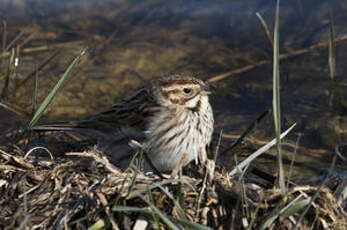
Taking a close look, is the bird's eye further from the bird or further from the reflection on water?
the reflection on water

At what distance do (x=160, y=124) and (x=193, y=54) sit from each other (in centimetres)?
308

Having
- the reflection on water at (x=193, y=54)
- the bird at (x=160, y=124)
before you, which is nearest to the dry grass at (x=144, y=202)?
the bird at (x=160, y=124)

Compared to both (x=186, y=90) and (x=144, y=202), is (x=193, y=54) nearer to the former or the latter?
(x=186, y=90)

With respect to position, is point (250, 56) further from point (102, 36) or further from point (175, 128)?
point (175, 128)

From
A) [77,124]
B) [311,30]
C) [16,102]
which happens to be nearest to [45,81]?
[16,102]

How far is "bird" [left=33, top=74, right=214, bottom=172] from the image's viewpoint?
4441 millimetres

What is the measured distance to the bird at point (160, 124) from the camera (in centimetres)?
444

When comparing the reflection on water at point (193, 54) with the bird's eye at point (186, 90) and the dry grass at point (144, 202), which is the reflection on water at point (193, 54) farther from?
the dry grass at point (144, 202)

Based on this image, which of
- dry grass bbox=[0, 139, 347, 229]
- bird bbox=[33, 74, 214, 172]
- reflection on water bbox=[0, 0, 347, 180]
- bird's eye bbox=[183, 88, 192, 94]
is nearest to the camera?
dry grass bbox=[0, 139, 347, 229]

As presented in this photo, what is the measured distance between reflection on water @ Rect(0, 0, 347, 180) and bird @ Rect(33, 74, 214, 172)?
0.58m

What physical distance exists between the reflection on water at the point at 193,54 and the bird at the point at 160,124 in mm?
583

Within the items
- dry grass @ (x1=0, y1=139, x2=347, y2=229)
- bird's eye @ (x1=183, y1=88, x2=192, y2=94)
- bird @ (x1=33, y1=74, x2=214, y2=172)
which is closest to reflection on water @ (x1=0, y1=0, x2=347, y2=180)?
bird @ (x1=33, y1=74, x2=214, y2=172)

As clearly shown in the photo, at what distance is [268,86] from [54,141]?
263 centimetres

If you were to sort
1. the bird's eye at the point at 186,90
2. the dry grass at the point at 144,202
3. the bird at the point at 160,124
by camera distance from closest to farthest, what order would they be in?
the dry grass at the point at 144,202, the bird at the point at 160,124, the bird's eye at the point at 186,90
